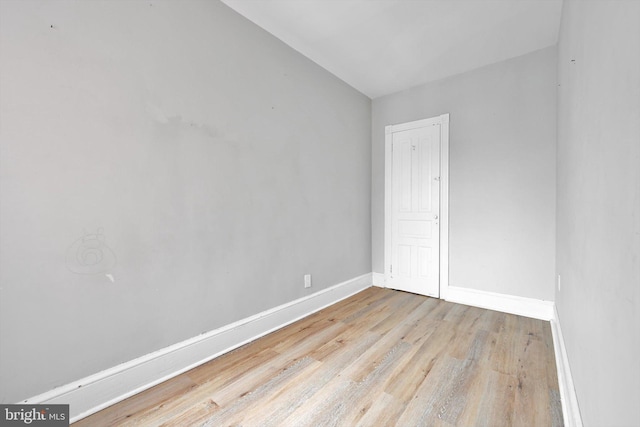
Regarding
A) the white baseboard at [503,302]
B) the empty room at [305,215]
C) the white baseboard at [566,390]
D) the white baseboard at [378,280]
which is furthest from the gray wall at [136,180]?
the white baseboard at [566,390]

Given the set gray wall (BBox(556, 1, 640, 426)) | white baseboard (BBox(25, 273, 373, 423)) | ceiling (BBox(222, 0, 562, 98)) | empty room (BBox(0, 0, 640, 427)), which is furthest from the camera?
ceiling (BBox(222, 0, 562, 98))

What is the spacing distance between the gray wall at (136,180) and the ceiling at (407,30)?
25 centimetres

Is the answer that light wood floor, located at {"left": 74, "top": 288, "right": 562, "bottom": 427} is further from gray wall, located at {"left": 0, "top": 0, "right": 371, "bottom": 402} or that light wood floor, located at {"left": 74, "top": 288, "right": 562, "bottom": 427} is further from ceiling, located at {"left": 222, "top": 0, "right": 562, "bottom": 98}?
ceiling, located at {"left": 222, "top": 0, "right": 562, "bottom": 98}

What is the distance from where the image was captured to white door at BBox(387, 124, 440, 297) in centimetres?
336

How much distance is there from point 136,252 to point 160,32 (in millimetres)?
1406

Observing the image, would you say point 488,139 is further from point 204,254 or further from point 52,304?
point 52,304

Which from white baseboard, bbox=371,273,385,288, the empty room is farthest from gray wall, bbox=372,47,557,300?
white baseboard, bbox=371,273,385,288

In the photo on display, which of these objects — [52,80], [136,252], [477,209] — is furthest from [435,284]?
[52,80]

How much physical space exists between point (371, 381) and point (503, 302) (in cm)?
201

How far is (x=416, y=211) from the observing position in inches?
138

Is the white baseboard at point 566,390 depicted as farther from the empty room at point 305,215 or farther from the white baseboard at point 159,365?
the white baseboard at point 159,365

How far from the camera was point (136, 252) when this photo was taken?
1.67 m

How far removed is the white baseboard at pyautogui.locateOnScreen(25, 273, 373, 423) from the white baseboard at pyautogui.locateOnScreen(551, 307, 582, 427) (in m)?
1.97

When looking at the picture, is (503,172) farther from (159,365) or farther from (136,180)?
(159,365)
